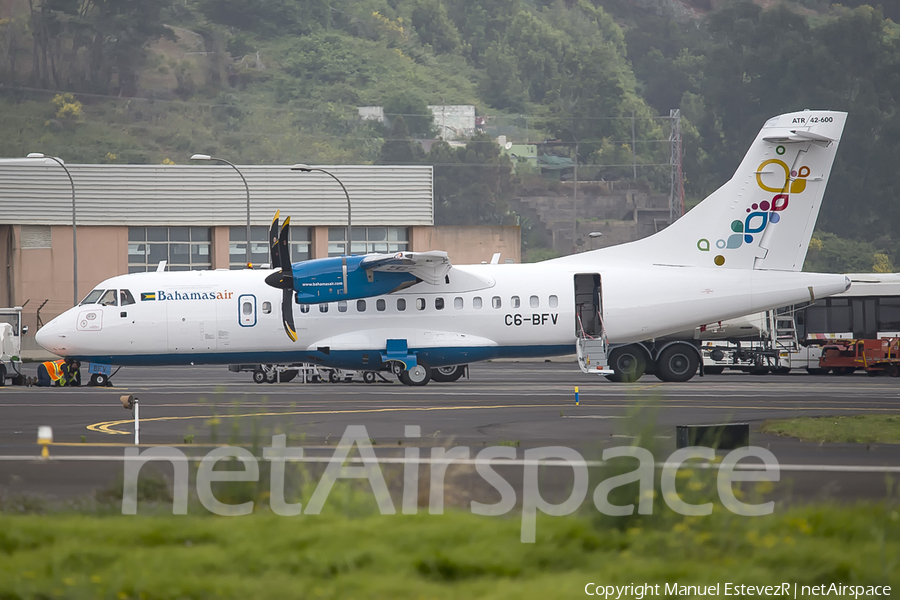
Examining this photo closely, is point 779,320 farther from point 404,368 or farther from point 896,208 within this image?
point 896,208

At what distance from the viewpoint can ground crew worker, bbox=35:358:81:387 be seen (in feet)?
99.8

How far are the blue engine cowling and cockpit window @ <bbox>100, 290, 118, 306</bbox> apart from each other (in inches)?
217

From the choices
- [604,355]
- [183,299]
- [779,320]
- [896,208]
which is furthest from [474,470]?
[896,208]

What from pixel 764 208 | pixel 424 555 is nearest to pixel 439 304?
pixel 764 208

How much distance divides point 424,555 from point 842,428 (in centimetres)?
1122

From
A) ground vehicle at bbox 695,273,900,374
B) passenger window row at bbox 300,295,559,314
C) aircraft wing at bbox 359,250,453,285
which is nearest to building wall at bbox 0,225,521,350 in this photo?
ground vehicle at bbox 695,273,900,374

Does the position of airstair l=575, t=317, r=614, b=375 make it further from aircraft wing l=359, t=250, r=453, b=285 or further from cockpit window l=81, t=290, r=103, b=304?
cockpit window l=81, t=290, r=103, b=304

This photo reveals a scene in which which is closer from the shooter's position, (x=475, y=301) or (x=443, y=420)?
(x=443, y=420)

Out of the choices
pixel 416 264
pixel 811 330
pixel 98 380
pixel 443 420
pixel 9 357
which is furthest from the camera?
pixel 811 330

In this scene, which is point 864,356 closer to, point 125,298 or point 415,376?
point 415,376

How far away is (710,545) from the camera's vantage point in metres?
7.99

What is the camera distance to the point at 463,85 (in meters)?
171

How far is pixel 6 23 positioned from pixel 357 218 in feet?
389

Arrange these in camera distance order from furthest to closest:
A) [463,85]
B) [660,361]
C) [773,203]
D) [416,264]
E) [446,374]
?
[463,85], [446,374], [660,361], [773,203], [416,264]
